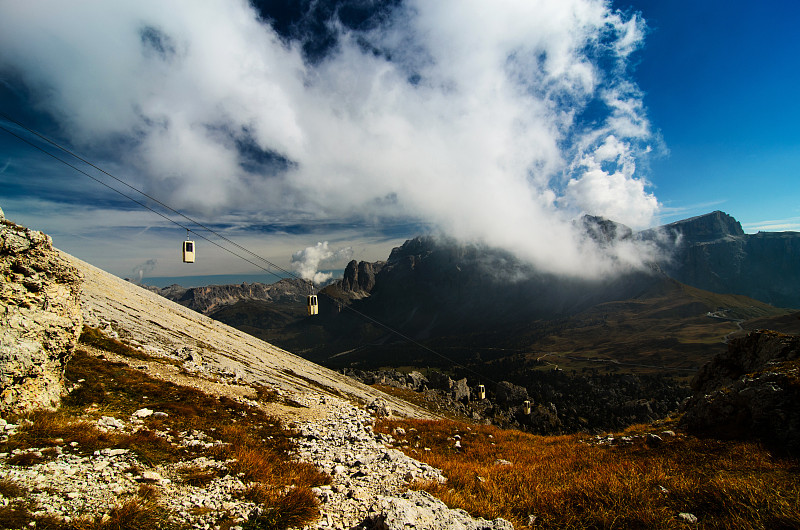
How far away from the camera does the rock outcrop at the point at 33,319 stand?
911 centimetres

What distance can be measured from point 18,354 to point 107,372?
573 cm

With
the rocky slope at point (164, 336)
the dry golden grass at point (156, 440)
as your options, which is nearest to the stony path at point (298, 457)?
the dry golden grass at point (156, 440)

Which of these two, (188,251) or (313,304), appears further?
(313,304)

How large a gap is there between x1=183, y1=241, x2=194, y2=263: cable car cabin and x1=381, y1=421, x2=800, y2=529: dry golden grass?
1684 cm

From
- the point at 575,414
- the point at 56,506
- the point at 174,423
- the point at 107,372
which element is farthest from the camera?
the point at 575,414

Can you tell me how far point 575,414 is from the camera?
140 meters

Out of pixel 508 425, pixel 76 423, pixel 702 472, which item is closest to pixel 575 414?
pixel 508 425

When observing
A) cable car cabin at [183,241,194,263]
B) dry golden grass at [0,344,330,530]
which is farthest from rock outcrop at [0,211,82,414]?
cable car cabin at [183,241,194,263]

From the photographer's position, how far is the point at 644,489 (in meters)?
7.63

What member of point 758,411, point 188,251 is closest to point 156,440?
point 188,251

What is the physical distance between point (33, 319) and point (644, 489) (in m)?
18.6

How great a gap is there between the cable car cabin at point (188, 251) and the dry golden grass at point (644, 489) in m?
16.8

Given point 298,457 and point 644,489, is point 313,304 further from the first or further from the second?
point 644,489

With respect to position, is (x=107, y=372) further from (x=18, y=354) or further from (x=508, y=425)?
(x=508, y=425)
